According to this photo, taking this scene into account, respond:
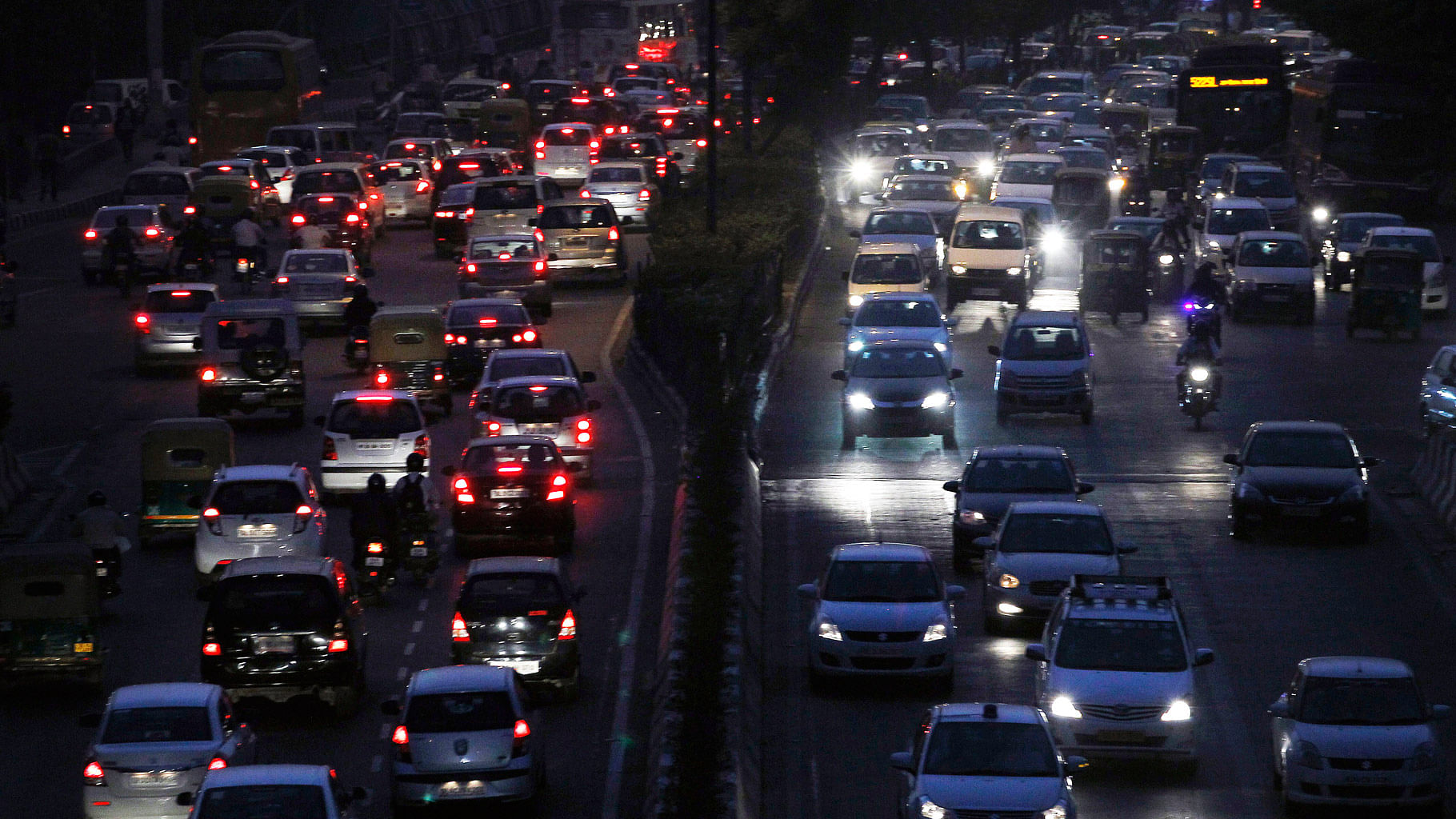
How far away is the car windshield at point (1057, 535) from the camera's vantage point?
26234mm

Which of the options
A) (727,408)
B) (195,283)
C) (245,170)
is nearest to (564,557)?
(727,408)

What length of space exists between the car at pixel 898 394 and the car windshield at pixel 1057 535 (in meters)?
9.64

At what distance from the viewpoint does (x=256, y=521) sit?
2783cm

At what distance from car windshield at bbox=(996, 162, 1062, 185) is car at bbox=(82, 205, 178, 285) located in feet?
65.2

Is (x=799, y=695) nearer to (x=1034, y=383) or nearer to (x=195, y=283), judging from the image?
(x=1034, y=383)

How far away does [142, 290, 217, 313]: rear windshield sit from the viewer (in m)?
41.5

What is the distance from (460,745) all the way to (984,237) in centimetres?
2925

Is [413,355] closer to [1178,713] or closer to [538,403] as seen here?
[538,403]

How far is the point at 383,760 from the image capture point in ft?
72.6

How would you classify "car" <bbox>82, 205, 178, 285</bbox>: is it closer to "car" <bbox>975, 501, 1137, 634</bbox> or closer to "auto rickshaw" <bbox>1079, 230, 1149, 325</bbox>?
"auto rickshaw" <bbox>1079, 230, 1149, 325</bbox>

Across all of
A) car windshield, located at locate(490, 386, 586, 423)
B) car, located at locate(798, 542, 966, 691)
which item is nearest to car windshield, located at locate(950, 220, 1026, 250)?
car windshield, located at locate(490, 386, 586, 423)

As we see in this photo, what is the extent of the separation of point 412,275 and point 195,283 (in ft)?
37.6

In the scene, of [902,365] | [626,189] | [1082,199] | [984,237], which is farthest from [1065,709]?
[626,189]

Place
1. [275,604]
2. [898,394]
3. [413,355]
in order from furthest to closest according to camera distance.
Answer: [413,355] < [898,394] < [275,604]
